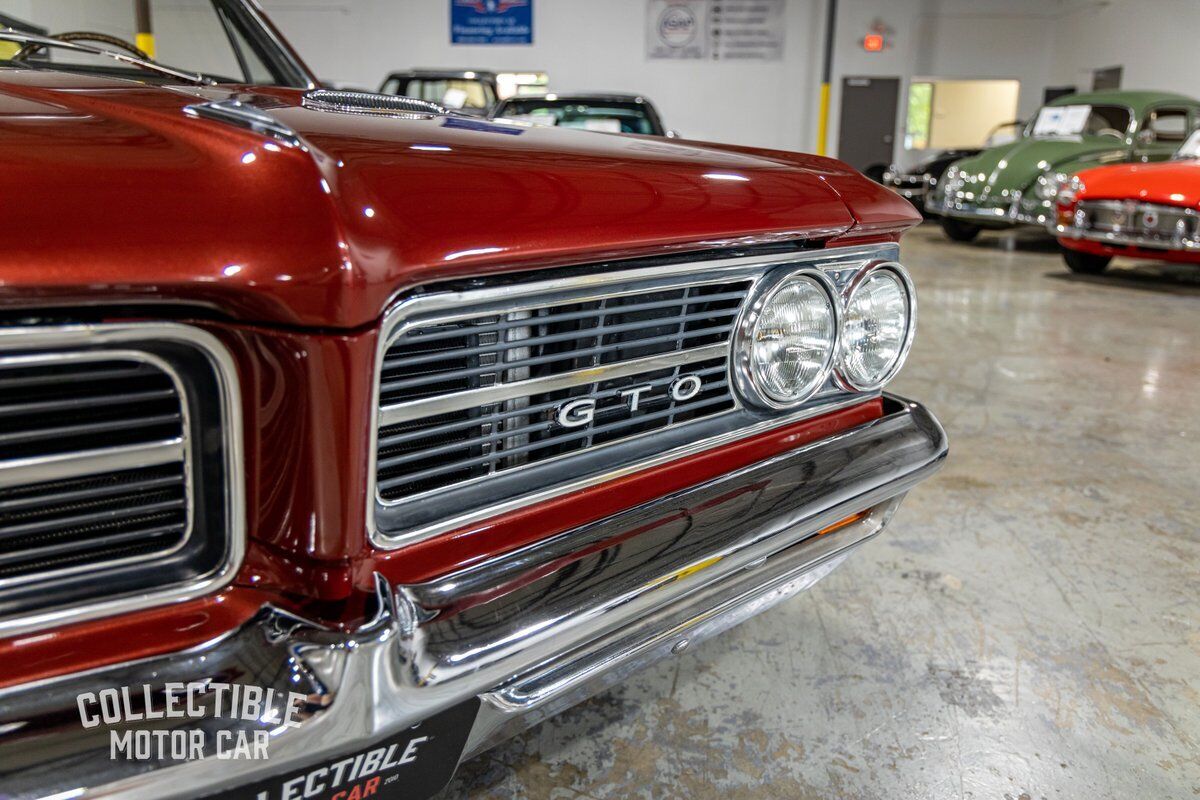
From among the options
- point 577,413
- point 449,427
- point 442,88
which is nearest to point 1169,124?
point 442,88

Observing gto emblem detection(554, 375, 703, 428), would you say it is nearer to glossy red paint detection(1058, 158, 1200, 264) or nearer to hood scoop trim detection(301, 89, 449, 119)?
hood scoop trim detection(301, 89, 449, 119)

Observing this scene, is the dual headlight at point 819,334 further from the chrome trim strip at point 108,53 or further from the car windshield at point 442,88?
the car windshield at point 442,88

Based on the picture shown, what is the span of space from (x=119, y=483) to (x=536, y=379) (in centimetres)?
42

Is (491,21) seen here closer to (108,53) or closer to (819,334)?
(108,53)

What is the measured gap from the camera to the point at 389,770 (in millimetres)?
898

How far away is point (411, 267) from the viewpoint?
0.79m

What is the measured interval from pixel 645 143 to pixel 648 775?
1033 millimetres

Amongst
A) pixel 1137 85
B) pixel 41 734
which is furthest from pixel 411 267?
pixel 1137 85

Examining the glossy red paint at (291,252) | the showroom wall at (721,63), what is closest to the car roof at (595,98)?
the glossy red paint at (291,252)

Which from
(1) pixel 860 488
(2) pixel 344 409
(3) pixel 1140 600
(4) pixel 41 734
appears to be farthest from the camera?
(3) pixel 1140 600

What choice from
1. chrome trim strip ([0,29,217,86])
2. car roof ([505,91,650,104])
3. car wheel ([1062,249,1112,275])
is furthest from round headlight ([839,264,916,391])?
car wheel ([1062,249,1112,275])

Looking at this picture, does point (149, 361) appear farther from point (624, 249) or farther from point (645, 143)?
point (645, 143)

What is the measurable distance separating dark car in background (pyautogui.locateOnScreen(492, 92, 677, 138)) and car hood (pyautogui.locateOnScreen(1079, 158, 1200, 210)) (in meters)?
3.06

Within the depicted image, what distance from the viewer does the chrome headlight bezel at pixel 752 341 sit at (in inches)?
47.4
